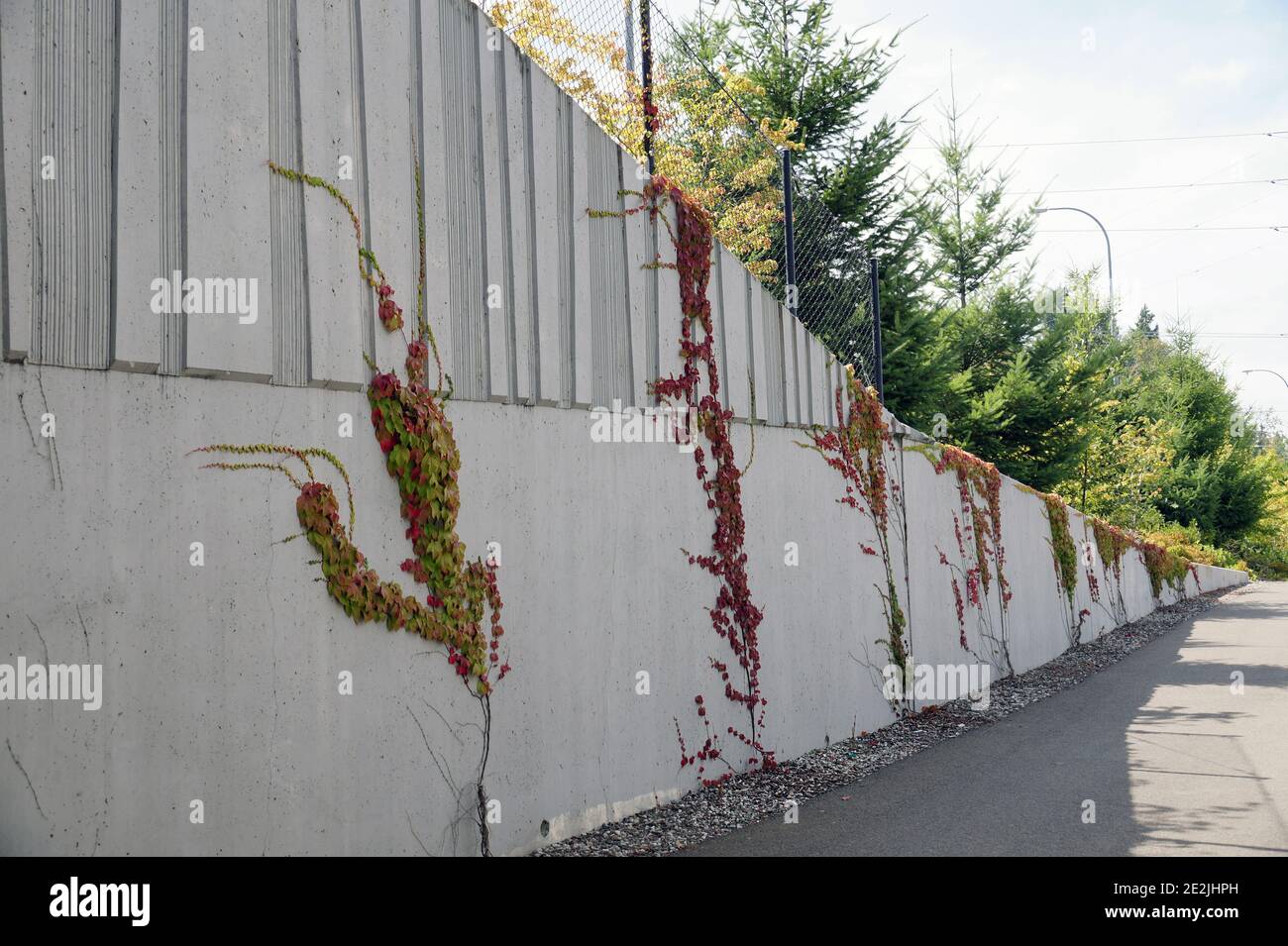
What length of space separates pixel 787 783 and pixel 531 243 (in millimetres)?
4071

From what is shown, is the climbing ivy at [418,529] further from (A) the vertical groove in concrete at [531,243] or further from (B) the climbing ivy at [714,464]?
(B) the climbing ivy at [714,464]

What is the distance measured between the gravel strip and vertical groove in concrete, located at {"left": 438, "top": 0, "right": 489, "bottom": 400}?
2.53 meters

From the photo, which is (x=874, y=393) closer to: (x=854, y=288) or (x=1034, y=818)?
(x=854, y=288)

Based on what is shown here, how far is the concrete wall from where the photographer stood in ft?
12.0

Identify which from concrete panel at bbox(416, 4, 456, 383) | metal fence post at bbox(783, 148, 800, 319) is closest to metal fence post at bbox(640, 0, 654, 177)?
metal fence post at bbox(783, 148, 800, 319)

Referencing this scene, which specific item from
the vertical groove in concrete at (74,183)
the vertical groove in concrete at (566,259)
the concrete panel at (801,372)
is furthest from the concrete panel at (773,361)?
the vertical groove in concrete at (74,183)

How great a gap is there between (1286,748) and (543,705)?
6.16m

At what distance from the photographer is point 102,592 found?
373 cm

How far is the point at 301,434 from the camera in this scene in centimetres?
457

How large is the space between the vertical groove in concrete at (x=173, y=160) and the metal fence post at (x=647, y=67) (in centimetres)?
426

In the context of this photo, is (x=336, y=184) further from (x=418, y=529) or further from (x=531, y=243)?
(x=418, y=529)

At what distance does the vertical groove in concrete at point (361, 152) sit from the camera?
4973mm

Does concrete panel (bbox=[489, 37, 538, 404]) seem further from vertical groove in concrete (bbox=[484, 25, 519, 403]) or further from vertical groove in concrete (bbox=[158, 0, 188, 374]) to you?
vertical groove in concrete (bbox=[158, 0, 188, 374])
